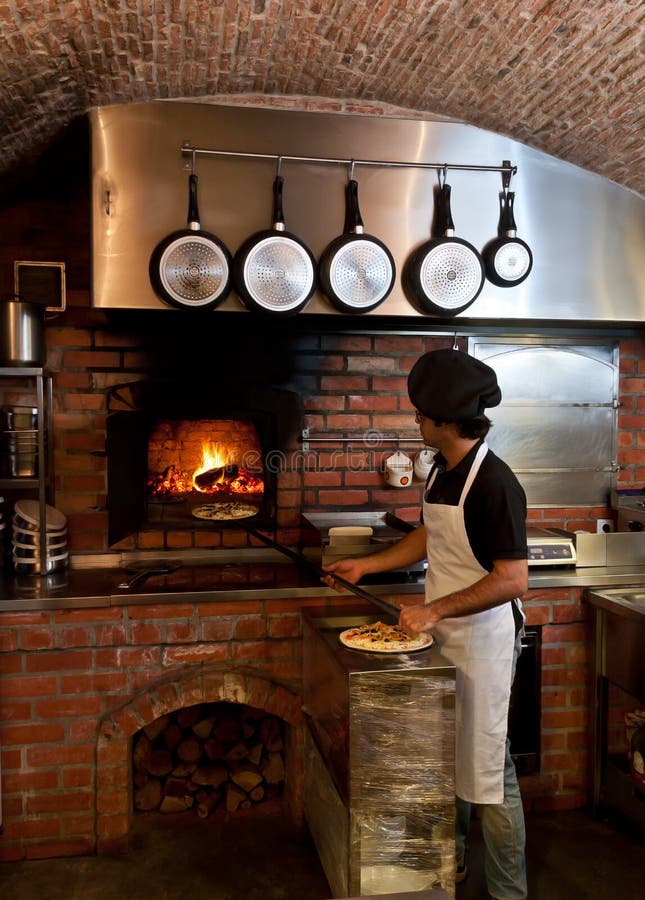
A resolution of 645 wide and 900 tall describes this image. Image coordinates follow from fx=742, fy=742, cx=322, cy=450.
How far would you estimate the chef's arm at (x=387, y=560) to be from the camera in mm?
2635

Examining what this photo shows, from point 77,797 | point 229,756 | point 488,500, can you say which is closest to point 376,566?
point 488,500

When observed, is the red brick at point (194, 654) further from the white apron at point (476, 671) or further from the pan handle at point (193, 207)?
the pan handle at point (193, 207)

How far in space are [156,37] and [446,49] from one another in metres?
0.98

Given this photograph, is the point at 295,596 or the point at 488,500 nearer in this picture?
the point at 488,500

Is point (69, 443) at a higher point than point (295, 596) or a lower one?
higher

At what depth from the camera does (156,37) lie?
2441 mm

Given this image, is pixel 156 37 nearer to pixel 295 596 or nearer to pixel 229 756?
pixel 295 596

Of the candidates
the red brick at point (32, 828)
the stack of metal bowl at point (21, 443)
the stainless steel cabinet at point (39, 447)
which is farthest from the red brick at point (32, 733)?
the stack of metal bowl at point (21, 443)

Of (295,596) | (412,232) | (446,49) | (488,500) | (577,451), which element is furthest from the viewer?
(577,451)

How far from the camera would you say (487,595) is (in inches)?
84.6

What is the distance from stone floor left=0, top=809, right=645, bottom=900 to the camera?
99.1 inches

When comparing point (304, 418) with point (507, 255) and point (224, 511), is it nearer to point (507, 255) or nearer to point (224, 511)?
point (224, 511)

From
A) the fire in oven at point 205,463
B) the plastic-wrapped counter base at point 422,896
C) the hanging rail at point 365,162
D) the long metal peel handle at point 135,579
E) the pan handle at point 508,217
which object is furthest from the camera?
the fire in oven at point 205,463

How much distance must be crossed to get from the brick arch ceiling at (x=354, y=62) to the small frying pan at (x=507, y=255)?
0.35 metres
